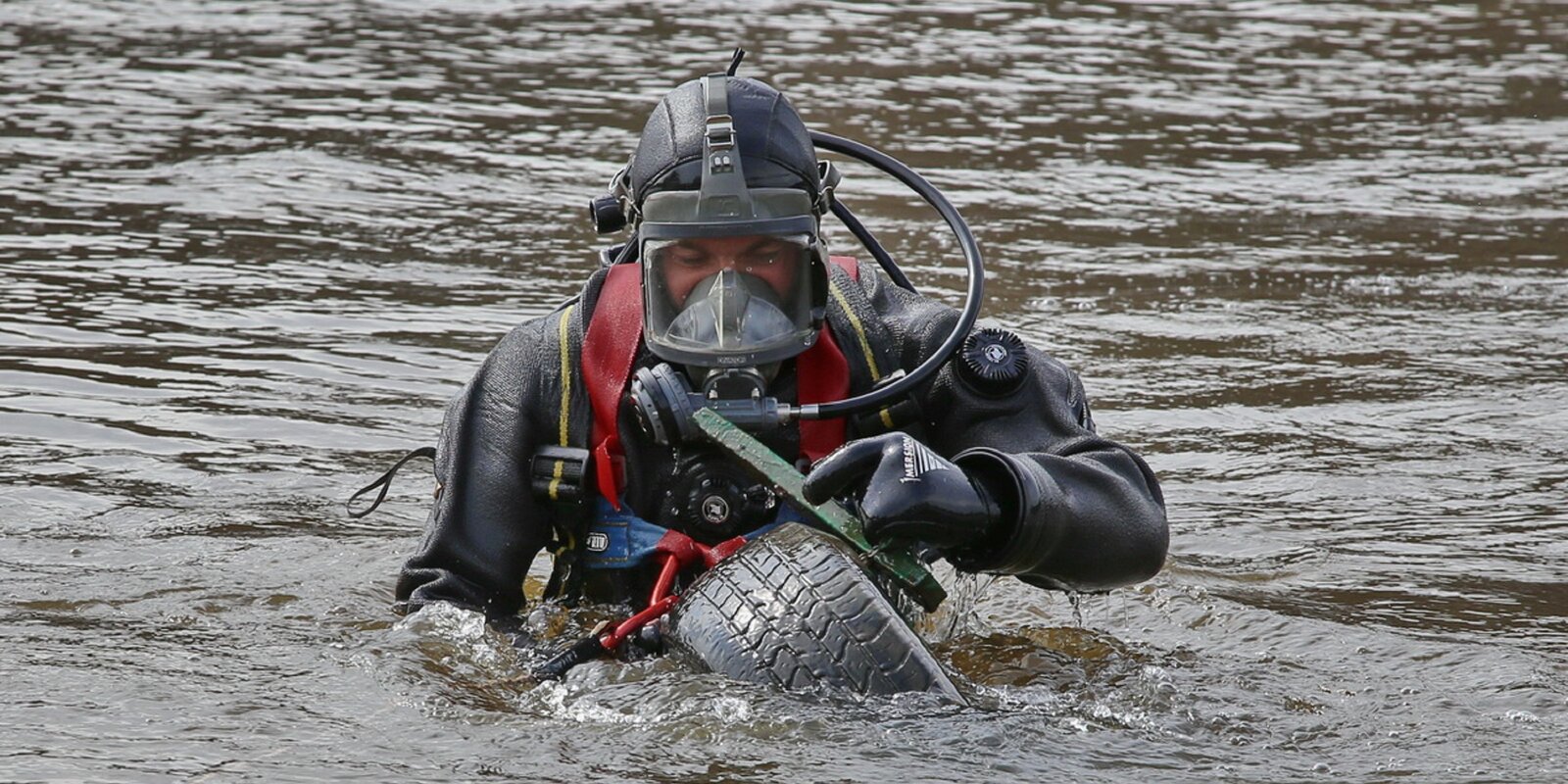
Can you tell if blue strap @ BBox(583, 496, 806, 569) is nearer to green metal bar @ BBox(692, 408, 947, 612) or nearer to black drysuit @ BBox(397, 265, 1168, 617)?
black drysuit @ BBox(397, 265, 1168, 617)

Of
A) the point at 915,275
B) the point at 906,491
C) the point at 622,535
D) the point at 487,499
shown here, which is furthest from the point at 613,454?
the point at 915,275

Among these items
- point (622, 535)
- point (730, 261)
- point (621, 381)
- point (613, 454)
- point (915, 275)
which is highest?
point (730, 261)

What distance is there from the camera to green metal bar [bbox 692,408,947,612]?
4.06m

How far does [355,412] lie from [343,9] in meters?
10.0

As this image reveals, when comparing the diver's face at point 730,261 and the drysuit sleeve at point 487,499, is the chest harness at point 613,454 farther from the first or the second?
the diver's face at point 730,261

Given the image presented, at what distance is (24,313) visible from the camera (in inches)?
323

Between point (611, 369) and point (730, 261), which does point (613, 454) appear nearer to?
point (611, 369)

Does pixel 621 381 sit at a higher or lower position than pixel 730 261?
lower

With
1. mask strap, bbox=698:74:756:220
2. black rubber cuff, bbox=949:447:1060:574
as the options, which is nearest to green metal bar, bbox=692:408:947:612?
black rubber cuff, bbox=949:447:1060:574

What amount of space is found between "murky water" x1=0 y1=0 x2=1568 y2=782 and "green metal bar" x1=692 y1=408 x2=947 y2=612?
0.89 ft

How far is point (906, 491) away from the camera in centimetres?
380

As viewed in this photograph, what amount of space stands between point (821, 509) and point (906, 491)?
38 centimetres

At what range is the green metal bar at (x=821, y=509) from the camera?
160 inches

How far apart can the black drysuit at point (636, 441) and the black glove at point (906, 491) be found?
43cm
